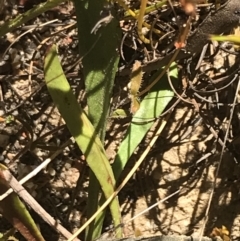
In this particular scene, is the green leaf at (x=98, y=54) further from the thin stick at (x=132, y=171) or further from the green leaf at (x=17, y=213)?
the green leaf at (x=17, y=213)

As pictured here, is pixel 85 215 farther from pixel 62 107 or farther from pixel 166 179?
pixel 62 107

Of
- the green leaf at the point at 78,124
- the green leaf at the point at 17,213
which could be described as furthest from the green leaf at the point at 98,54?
the green leaf at the point at 17,213

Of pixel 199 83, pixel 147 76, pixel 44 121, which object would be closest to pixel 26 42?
pixel 44 121

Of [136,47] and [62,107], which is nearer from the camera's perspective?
[62,107]

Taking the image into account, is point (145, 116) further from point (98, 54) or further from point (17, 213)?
point (17, 213)

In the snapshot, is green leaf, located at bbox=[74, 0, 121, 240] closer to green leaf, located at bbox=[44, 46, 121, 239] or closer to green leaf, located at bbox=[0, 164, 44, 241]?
green leaf, located at bbox=[44, 46, 121, 239]
